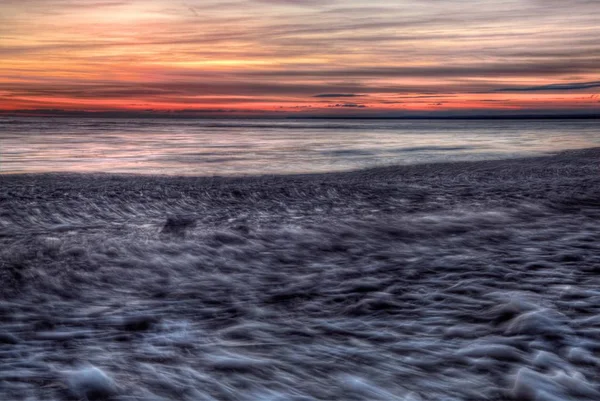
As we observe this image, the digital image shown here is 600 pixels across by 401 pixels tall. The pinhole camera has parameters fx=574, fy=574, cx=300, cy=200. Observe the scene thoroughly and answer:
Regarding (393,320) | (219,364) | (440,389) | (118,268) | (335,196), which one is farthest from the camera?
(335,196)

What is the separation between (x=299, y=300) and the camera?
3111mm

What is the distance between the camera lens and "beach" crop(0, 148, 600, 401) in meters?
2.16

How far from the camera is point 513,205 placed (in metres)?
6.21

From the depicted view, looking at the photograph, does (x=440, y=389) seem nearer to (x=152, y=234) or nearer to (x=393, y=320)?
(x=393, y=320)

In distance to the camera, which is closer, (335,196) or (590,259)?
(590,259)

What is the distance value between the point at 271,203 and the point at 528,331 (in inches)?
166

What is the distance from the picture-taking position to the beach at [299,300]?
216cm

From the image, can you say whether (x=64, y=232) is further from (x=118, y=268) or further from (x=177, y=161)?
(x=177, y=161)

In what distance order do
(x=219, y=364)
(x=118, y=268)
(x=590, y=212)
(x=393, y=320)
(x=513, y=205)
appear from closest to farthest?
(x=219, y=364) < (x=393, y=320) < (x=118, y=268) < (x=590, y=212) < (x=513, y=205)

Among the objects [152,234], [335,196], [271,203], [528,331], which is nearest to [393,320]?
[528,331]

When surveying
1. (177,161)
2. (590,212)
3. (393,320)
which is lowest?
(177,161)

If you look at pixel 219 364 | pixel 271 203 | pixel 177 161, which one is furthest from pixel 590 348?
pixel 177 161

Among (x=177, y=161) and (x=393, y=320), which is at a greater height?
(x=393, y=320)

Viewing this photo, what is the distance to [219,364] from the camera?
2.30 m
